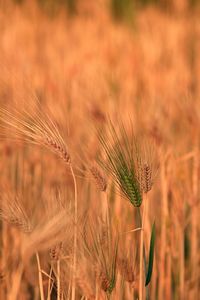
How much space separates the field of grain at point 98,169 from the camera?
0.94 metres

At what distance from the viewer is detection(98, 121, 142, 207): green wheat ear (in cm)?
95

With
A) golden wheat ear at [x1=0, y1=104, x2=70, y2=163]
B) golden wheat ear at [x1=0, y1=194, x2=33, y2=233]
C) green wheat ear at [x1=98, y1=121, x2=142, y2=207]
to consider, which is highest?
golden wheat ear at [x1=0, y1=104, x2=70, y2=163]

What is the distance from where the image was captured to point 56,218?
83 centimetres

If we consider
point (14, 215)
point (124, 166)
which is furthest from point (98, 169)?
point (14, 215)

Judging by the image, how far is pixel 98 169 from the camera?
1024 mm

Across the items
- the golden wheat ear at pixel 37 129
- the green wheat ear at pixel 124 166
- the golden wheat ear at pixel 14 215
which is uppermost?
the golden wheat ear at pixel 37 129

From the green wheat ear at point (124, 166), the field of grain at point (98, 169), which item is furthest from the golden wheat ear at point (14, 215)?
the green wheat ear at point (124, 166)

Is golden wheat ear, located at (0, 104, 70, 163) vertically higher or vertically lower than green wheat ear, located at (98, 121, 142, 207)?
higher

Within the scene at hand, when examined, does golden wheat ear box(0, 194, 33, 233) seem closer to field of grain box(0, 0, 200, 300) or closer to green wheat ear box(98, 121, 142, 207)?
field of grain box(0, 0, 200, 300)

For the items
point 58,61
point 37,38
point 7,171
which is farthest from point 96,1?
point 7,171

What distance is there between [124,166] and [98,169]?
6cm

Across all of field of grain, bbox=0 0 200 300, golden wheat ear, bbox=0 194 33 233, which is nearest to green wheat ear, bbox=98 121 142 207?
field of grain, bbox=0 0 200 300

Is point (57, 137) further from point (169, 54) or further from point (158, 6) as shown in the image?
point (158, 6)

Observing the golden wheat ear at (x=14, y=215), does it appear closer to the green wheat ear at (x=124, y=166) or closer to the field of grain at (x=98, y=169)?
the field of grain at (x=98, y=169)
